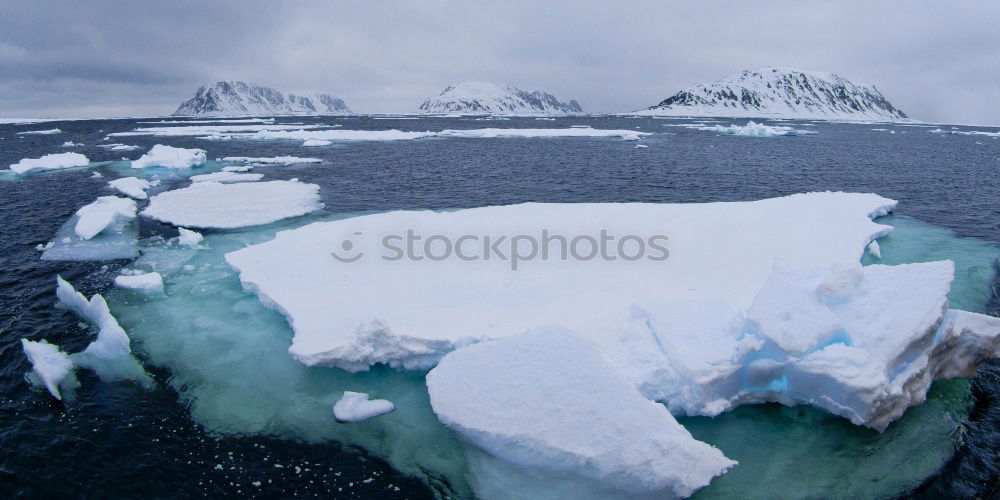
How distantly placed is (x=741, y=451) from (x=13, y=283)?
51.3ft

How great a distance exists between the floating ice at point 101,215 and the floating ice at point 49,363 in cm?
788

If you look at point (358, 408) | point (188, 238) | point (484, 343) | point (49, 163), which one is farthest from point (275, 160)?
point (484, 343)

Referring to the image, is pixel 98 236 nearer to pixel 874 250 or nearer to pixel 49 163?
pixel 49 163

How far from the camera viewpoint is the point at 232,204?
19250 mm

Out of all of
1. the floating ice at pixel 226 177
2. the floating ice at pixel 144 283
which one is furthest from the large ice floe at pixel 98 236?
the floating ice at pixel 226 177

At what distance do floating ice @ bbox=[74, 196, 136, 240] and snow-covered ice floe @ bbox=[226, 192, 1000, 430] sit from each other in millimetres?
6426

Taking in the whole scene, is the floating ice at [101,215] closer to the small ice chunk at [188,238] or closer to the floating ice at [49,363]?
the small ice chunk at [188,238]

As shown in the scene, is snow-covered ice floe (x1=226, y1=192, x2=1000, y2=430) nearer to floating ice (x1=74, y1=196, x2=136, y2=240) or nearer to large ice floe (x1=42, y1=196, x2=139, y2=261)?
large ice floe (x1=42, y1=196, x2=139, y2=261)

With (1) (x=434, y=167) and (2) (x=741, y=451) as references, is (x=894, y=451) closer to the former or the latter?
(2) (x=741, y=451)

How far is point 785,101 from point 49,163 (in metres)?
204

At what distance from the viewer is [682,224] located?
14.6m

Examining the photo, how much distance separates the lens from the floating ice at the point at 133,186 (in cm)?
2169

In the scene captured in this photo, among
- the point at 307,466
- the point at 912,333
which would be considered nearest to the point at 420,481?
the point at 307,466

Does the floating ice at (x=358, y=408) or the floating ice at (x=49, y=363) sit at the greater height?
the floating ice at (x=49, y=363)
